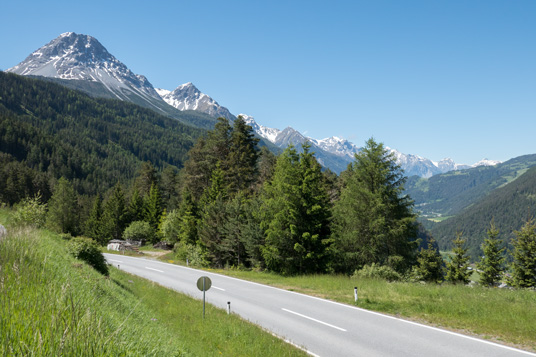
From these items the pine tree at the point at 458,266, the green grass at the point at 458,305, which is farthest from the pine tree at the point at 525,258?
the green grass at the point at 458,305

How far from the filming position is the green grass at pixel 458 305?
10.5m

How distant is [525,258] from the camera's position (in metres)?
35.7

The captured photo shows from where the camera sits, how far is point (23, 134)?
176 metres

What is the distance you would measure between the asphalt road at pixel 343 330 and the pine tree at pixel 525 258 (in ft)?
110

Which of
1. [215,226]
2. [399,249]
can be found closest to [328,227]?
[399,249]

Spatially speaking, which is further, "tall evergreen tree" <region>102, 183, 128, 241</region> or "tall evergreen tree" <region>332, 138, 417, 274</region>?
"tall evergreen tree" <region>102, 183, 128, 241</region>

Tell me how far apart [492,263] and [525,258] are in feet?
17.0

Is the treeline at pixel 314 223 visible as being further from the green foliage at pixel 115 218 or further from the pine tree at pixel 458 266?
the green foliage at pixel 115 218

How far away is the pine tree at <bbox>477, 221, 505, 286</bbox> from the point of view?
4012cm

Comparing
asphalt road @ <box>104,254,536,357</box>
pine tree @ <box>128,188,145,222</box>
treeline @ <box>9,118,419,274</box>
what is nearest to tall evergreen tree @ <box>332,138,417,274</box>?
treeline @ <box>9,118,419,274</box>

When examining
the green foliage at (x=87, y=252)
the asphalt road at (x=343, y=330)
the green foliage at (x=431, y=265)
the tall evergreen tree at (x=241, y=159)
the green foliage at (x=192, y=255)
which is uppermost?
the tall evergreen tree at (x=241, y=159)

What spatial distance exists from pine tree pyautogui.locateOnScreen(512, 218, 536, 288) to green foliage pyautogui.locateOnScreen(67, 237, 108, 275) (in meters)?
43.6

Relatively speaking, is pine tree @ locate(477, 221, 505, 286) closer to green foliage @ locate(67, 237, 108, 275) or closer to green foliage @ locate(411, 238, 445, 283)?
green foliage @ locate(411, 238, 445, 283)

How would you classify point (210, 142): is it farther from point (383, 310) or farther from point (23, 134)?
point (23, 134)
